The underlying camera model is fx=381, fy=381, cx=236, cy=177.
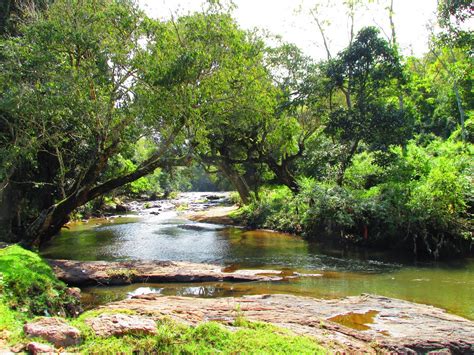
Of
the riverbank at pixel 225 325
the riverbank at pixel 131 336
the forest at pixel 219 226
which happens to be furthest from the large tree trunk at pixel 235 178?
the riverbank at pixel 131 336

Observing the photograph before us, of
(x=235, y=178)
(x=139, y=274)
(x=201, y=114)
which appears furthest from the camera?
(x=235, y=178)

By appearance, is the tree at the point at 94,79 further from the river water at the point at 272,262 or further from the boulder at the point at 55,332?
the boulder at the point at 55,332

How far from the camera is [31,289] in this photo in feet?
23.2

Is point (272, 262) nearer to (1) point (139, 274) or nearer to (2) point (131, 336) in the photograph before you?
(1) point (139, 274)

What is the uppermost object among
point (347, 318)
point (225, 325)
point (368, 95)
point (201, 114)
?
point (368, 95)

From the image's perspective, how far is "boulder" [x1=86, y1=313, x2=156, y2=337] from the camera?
5002 millimetres

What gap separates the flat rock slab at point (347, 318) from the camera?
584 cm

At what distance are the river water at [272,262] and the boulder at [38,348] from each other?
4.92 m

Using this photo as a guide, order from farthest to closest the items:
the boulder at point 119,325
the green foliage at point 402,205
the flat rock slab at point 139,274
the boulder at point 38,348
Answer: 1. the green foliage at point 402,205
2. the flat rock slab at point 139,274
3. the boulder at point 119,325
4. the boulder at point 38,348

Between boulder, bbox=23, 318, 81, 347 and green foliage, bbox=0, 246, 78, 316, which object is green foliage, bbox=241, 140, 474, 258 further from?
boulder, bbox=23, 318, 81, 347

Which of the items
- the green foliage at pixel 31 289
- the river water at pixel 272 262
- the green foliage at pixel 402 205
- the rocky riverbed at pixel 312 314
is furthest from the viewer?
the green foliage at pixel 402 205

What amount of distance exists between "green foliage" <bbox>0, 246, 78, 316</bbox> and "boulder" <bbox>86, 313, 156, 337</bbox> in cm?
171

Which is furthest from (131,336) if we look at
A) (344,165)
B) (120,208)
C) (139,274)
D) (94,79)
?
(120,208)

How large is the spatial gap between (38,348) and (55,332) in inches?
16.9
